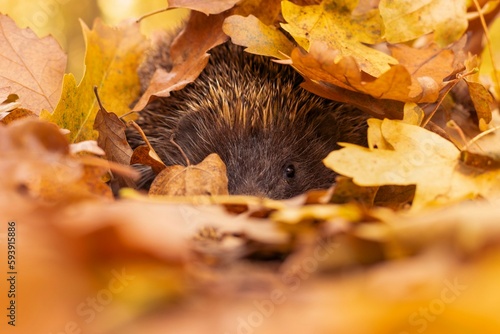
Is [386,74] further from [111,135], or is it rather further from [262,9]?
[111,135]

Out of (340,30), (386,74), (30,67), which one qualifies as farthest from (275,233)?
(30,67)

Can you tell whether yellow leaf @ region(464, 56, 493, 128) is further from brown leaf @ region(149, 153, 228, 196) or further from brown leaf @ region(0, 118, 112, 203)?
brown leaf @ region(0, 118, 112, 203)

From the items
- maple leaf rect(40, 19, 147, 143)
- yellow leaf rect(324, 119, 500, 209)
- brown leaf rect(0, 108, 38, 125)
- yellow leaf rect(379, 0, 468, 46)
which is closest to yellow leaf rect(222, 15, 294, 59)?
yellow leaf rect(379, 0, 468, 46)

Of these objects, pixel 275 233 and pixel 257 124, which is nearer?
pixel 275 233

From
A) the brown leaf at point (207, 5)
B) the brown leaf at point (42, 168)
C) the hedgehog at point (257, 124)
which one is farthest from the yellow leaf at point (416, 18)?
the brown leaf at point (42, 168)

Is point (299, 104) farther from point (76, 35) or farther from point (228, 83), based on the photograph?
point (76, 35)

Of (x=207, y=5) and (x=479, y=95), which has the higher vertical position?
(x=207, y=5)

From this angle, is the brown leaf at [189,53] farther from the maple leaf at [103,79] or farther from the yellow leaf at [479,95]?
the yellow leaf at [479,95]
